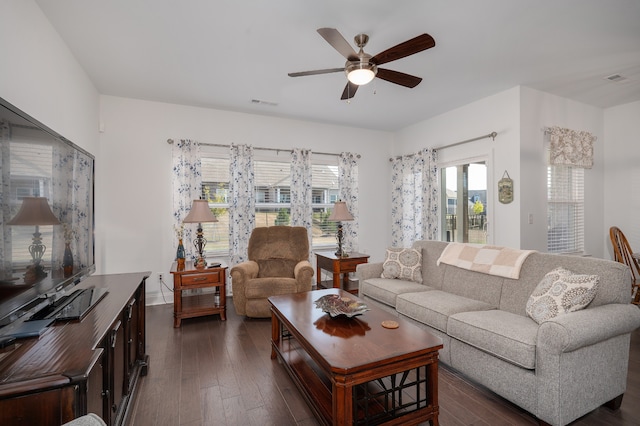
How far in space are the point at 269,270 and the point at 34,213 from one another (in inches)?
108

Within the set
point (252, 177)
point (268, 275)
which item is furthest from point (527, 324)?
point (252, 177)

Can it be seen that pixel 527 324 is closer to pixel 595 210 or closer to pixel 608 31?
pixel 608 31

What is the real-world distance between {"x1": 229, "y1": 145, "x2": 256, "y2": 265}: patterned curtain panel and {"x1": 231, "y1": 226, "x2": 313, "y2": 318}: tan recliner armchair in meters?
0.57

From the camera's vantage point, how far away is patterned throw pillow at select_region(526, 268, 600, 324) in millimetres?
1868

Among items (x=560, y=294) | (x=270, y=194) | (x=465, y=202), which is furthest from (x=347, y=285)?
(x=560, y=294)

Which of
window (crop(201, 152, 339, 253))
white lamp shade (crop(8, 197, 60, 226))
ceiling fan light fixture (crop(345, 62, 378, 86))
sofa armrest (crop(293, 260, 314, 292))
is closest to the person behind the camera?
white lamp shade (crop(8, 197, 60, 226))

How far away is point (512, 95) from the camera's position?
145 inches

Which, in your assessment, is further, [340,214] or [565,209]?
[340,214]

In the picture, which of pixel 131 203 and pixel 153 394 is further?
pixel 131 203

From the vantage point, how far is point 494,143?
12.9ft

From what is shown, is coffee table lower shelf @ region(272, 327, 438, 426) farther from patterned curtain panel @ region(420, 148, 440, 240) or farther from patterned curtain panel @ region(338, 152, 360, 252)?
patterned curtain panel @ region(338, 152, 360, 252)

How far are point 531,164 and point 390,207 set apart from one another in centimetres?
240

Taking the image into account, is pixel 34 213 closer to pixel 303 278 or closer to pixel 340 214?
pixel 303 278

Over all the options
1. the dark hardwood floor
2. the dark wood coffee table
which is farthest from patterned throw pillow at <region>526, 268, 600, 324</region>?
the dark wood coffee table
